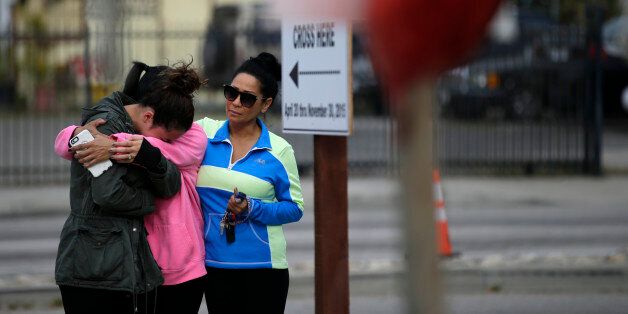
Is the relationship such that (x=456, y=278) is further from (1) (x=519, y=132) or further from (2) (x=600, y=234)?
(1) (x=519, y=132)

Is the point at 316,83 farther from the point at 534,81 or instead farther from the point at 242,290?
the point at 534,81

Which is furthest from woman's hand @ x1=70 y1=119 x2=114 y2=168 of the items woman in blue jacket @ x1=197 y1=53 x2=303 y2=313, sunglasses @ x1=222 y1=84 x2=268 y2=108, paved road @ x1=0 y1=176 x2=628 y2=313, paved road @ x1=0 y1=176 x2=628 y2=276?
paved road @ x1=0 y1=176 x2=628 y2=276

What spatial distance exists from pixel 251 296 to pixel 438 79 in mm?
3384

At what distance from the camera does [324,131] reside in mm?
4250

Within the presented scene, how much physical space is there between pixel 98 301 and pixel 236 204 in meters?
0.64

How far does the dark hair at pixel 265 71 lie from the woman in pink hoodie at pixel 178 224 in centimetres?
37

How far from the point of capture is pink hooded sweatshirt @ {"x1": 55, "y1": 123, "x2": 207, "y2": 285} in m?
4.12

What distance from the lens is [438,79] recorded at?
1.13m

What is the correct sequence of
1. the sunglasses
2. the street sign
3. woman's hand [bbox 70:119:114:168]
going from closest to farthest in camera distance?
1. woman's hand [bbox 70:119:114:168]
2. the street sign
3. the sunglasses

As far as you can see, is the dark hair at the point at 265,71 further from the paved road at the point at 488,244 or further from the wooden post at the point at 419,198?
the wooden post at the point at 419,198

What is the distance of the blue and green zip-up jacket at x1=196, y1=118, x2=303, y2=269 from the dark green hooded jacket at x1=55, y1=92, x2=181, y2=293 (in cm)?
37

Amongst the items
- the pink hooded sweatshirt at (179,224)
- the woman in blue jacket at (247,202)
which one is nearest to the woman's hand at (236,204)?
the woman in blue jacket at (247,202)

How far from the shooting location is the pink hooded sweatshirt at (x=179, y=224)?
4.12 meters

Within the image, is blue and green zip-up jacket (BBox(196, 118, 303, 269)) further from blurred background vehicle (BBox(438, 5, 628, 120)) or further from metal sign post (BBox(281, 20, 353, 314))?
blurred background vehicle (BBox(438, 5, 628, 120))
